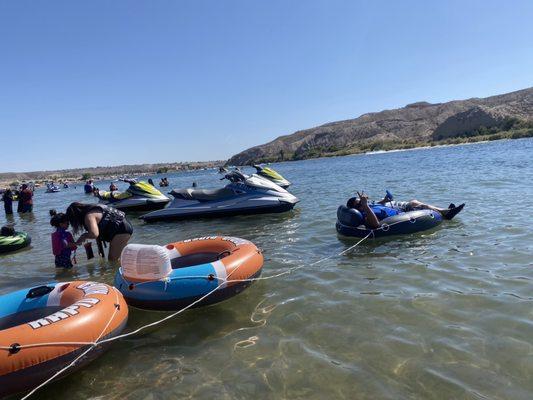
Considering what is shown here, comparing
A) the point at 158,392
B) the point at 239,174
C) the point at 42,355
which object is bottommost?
the point at 158,392

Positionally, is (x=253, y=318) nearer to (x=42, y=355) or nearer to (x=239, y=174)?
(x=42, y=355)

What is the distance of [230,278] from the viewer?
18.8ft

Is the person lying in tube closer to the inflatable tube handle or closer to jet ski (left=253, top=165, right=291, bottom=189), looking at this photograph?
the inflatable tube handle

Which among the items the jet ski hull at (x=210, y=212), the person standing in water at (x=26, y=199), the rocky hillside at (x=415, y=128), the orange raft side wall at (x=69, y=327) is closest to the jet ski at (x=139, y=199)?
the jet ski hull at (x=210, y=212)

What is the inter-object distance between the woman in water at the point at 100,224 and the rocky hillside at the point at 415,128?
60.5 metres

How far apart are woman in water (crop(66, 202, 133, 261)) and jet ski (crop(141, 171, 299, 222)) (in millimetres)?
5723

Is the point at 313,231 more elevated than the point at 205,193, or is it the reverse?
the point at 205,193

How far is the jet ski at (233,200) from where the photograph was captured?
13.4 m

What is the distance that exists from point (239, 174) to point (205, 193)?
131cm

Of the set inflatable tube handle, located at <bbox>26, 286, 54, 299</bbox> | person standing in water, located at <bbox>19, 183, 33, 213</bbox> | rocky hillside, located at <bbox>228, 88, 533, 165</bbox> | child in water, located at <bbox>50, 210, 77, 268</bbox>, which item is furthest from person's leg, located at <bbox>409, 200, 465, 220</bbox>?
rocky hillside, located at <bbox>228, 88, 533, 165</bbox>

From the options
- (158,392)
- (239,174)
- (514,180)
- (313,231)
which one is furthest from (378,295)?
(514,180)

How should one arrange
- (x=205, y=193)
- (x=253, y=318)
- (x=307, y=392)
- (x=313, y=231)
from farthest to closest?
(x=205, y=193) → (x=313, y=231) → (x=253, y=318) → (x=307, y=392)

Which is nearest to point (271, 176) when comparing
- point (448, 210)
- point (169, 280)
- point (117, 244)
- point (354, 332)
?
point (448, 210)

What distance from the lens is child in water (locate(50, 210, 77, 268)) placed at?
780 cm
